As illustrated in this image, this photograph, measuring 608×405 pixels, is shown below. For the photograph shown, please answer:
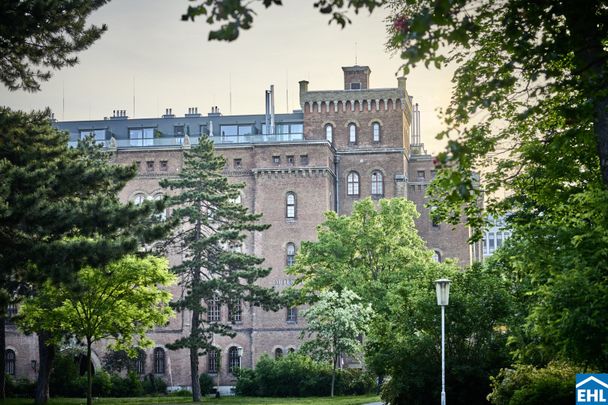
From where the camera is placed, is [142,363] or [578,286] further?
A: [142,363]

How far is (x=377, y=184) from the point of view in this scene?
73.6m

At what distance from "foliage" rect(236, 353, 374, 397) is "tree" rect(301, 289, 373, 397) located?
0.62 metres

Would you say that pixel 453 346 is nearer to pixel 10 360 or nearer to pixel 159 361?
pixel 159 361

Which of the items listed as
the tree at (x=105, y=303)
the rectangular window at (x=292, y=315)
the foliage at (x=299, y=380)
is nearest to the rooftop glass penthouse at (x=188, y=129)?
the rectangular window at (x=292, y=315)

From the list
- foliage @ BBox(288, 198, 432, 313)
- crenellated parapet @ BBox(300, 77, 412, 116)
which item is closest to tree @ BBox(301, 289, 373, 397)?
foliage @ BBox(288, 198, 432, 313)

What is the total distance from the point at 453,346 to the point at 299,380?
24.8 meters

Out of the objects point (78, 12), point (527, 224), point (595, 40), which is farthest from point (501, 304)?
point (595, 40)

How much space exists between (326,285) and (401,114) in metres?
21.8

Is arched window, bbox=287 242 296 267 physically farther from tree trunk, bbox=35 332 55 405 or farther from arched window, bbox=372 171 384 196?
tree trunk, bbox=35 332 55 405

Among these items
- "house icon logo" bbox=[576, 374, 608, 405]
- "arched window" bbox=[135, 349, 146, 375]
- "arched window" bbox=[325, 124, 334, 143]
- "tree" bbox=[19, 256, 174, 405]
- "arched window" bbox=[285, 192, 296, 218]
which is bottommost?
"arched window" bbox=[135, 349, 146, 375]

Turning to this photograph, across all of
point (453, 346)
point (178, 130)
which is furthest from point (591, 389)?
point (178, 130)

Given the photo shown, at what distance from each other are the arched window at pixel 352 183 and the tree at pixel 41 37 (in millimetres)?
45483

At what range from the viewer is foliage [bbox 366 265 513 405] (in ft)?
96.5

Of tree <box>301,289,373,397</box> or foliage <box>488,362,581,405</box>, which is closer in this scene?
foliage <box>488,362,581,405</box>
